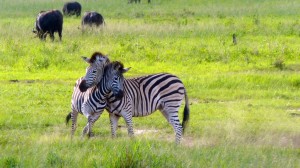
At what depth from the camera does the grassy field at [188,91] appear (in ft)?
30.7

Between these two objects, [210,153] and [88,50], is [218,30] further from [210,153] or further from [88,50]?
[210,153]

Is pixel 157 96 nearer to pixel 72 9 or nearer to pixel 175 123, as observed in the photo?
pixel 175 123

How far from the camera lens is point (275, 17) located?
37.0m

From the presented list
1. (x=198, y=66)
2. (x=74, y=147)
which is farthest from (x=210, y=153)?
(x=198, y=66)

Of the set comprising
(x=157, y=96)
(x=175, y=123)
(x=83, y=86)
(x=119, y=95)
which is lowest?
(x=175, y=123)

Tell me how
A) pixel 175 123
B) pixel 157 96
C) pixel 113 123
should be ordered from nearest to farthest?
pixel 113 123 < pixel 175 123 < pixel 157 96

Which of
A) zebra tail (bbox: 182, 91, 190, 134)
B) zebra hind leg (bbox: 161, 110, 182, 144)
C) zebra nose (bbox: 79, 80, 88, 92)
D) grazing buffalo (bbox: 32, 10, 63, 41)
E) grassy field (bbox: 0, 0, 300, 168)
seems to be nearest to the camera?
grassy field (bbox: 0, 0, 300, 168)

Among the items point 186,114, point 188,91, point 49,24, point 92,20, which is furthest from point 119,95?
point 92,20

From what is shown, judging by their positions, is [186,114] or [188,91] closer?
[186,114]

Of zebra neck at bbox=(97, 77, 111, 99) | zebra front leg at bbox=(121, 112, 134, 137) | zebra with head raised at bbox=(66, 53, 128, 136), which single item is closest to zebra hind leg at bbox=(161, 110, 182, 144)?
zebra front leg at bbox=(121, 112, 134, 137)

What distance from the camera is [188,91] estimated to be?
54.4 feet

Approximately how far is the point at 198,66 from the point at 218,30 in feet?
29.5

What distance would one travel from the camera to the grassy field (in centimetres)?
936

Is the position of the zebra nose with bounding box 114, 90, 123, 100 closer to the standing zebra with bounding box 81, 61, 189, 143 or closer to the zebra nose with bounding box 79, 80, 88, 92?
the standing zebra with bounding box 81, 61, 189, 143
